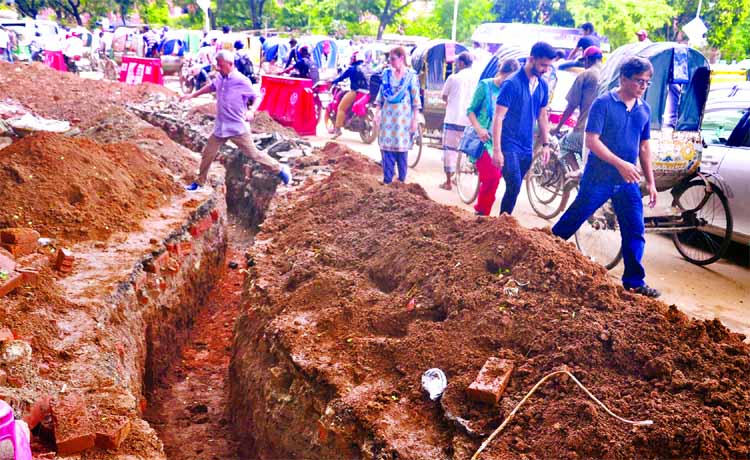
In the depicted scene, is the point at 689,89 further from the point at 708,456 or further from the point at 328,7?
the point at 328,7

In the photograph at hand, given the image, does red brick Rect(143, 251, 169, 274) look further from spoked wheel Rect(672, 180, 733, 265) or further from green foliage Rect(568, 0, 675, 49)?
green foliage Rect(568, 0, 675, 49)

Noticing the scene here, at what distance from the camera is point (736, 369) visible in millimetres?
2652

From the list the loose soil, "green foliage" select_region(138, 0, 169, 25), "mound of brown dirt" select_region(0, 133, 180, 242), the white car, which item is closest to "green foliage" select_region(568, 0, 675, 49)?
the white car

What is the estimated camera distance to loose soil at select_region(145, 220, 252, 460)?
13.7 ft

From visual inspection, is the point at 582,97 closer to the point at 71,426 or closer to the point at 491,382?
the point at 491,382

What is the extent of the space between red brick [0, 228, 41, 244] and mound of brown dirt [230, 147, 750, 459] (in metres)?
1.81

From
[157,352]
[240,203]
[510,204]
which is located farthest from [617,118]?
[240,203]

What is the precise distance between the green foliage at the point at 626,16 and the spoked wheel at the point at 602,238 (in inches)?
901

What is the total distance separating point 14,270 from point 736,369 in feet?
13.9

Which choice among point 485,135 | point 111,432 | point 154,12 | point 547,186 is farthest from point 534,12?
point 111,432

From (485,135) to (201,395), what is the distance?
355cm

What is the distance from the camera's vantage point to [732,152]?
6.45 metres

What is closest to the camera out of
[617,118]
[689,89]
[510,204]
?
[617,118]

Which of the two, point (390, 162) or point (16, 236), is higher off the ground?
point (390, 162)
